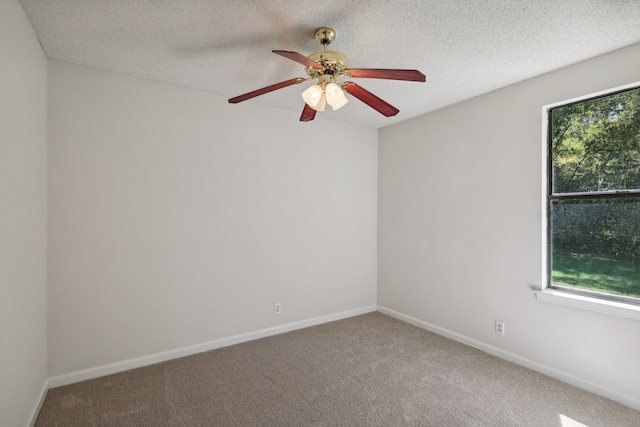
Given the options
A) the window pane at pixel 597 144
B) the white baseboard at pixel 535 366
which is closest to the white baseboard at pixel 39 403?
the white baseboard at pixel 535 366

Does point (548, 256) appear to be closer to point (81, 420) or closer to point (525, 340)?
point (525, 340)

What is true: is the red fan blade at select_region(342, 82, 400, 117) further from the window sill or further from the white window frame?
the window sill

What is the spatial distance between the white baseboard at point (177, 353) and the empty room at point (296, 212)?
22 mm

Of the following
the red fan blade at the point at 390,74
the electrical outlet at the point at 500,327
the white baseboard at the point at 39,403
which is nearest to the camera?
the red fan blade at the point at 390,74

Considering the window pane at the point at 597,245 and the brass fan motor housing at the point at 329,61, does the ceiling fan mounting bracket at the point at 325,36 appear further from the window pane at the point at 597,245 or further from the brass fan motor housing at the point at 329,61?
the window pane at the point at 597,245

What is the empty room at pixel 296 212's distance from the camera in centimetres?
190

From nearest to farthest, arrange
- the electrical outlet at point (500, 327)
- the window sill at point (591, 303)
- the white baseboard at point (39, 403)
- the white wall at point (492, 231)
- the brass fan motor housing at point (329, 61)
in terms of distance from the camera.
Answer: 1. the brass fan motor housing at point (329, 61)
2. the white baseboard at point (39, 403)
3. the window sill at point (591, 303)
4. the white wall at point (492, 231)
5. the electrical outlet at point (500, 327)

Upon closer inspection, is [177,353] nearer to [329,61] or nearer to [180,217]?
[180,217]

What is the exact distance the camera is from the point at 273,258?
3.41m

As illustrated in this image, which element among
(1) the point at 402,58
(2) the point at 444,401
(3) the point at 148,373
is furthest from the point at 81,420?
(1) the point at 402,58

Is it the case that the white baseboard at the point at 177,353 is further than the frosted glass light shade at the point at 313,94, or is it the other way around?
the white baseboard at the point at 177,353

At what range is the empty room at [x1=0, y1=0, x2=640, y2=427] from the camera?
6.25 ft

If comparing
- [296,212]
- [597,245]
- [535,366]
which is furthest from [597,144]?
[296,212]

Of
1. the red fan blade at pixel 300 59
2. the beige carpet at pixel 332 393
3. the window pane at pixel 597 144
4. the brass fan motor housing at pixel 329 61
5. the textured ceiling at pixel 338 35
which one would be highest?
the textured ceiling at pixel 338 35
